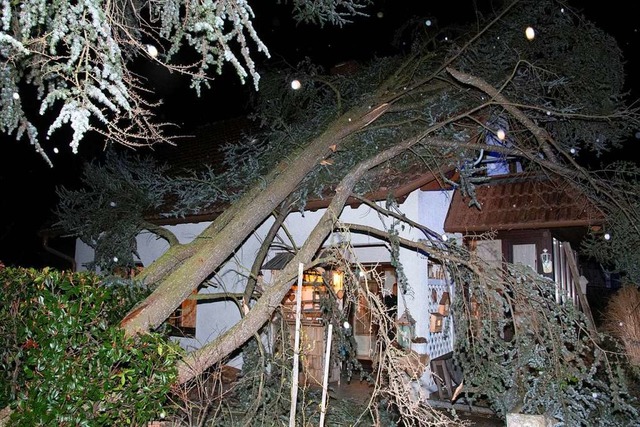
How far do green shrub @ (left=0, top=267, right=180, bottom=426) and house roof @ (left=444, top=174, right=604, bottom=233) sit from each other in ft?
18.8

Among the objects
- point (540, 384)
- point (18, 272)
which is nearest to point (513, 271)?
point (540, 384)

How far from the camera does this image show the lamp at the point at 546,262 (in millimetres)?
8770

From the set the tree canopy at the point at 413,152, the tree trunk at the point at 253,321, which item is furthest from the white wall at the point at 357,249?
the tree trunk at the point at 253,321

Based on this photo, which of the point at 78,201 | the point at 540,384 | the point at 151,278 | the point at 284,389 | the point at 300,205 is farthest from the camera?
the point at 78,201

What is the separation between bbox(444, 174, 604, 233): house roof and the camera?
7.71m

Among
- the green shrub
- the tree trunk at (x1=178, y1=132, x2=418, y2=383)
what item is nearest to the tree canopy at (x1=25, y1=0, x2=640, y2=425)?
the tree trunk at (x1=178, y1=132, x2=418, y2=383)

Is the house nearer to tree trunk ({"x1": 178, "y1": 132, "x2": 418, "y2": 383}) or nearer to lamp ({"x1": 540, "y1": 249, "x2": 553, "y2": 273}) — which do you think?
lamp ({"x1": 540, "y1": 249, "x2": 553, "y2": 273})

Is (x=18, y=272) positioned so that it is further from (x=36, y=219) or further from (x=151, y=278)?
(x=36, y=219)

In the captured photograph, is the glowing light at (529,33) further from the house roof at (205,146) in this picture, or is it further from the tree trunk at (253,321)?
the house roof at (205,146)

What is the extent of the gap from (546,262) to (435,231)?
7.04 feet

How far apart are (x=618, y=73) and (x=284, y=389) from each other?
7.70 meters

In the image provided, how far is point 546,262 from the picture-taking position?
8.79 m

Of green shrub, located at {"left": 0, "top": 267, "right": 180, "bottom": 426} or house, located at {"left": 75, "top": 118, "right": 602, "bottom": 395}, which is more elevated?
house, located at {"left": 75, "top": 118, "right": 602, "bottom": 395}

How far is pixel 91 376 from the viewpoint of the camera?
4.18 meters
